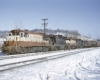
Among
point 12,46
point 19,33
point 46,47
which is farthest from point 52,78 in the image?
point 46,47

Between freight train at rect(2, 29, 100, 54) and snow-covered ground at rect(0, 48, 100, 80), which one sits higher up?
freight train at rect(2, 29, 100, 54)

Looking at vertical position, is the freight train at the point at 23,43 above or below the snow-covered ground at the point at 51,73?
above

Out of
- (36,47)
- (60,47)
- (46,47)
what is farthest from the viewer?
(60,47)

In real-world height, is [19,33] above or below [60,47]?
above

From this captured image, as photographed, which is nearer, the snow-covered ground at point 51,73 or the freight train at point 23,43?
the snow-covered ground at point 51,73

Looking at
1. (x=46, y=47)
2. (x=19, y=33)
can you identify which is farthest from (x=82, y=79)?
(x=46, y=47)

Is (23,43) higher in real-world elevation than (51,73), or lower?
higher

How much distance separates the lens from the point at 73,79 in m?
7.32

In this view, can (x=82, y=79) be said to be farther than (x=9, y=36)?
No

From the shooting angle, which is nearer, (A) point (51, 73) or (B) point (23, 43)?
(A) point (51, 73)

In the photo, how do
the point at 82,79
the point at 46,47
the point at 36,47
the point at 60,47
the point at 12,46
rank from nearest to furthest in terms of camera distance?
the point at 82,79 → the point at 12,46 → the point at 36,47 → the point at 46,47 → the point at 60,47

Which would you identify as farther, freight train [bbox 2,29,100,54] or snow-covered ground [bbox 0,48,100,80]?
freight train [bbox 2,29,100,54]

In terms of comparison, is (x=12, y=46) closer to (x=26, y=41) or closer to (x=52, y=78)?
(x=26, y=41)

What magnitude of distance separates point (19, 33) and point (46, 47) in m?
8.03
